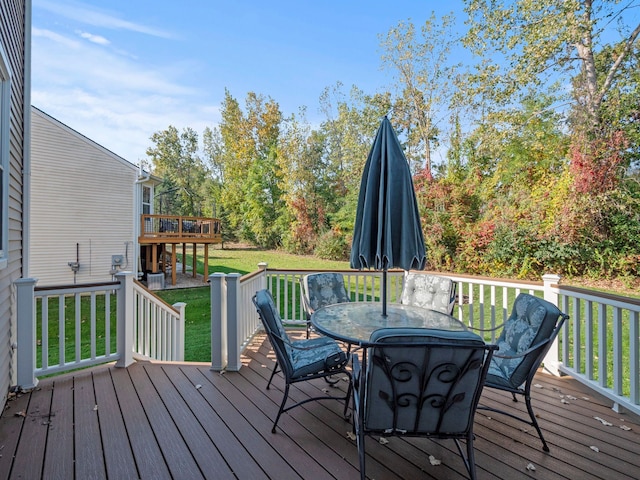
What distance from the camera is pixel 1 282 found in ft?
8.69

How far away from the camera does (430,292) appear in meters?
3.71

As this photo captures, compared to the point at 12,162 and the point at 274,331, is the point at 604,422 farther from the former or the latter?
the point at 12,162

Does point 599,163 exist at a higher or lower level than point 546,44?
lower

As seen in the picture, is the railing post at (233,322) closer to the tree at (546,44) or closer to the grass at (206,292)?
the grass at (206,292)

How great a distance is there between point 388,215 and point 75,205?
38.4 feet

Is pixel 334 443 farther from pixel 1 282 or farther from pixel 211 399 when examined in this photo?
pixel 1 282

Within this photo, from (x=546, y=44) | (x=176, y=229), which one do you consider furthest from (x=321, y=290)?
(x=176, y=229)

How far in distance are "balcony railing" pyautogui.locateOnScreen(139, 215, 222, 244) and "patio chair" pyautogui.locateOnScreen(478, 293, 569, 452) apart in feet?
39.8

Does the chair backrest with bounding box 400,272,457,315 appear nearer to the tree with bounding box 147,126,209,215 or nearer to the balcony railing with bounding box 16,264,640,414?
the balcony railing with bounding box 16,264,640,414

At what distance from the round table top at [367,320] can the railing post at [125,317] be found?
80.3 inches

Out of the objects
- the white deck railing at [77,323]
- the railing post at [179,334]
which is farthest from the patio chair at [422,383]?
the railing post at [179,334]

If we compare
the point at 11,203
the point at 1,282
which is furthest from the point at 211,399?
the point at 11,203

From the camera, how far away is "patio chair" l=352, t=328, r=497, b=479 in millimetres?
1585

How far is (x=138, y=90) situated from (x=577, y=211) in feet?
58.5
